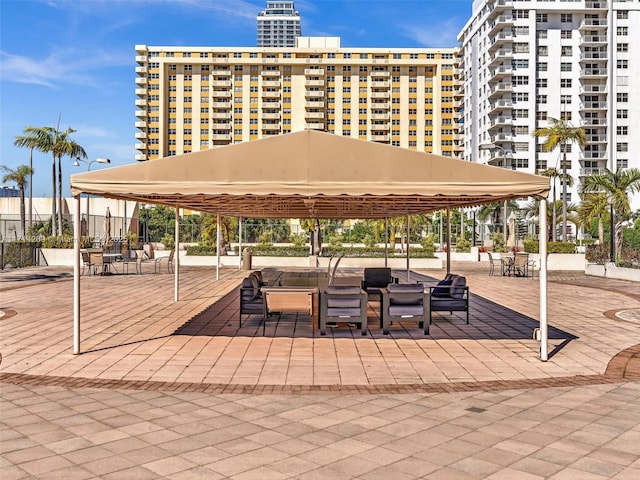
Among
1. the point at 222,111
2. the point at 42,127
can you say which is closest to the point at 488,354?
the point at 42,127

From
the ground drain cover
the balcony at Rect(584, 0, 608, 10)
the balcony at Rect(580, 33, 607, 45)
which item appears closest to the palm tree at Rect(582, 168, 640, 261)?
the ground drain cover

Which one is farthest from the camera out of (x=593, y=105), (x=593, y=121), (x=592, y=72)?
(x=592, y=72)

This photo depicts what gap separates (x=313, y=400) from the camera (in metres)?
6.01

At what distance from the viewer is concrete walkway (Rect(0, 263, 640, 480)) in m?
4.38

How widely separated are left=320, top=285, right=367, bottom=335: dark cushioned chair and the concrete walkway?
34 cm

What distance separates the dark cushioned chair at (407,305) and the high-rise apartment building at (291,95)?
90.8 metres

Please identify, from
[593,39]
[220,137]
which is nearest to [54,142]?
[220,137]

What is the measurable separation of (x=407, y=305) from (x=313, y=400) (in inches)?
157

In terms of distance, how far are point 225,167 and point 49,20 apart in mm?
8745

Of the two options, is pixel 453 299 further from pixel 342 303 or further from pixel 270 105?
pixel 270 105

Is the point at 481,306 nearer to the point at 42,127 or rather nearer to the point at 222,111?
the point at 42,127

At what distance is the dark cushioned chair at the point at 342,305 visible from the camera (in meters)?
9.41

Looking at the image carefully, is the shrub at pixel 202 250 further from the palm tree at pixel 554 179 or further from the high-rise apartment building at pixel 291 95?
the high-rise apartment building at pixel 291 95

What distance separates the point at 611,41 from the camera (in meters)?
76.8
